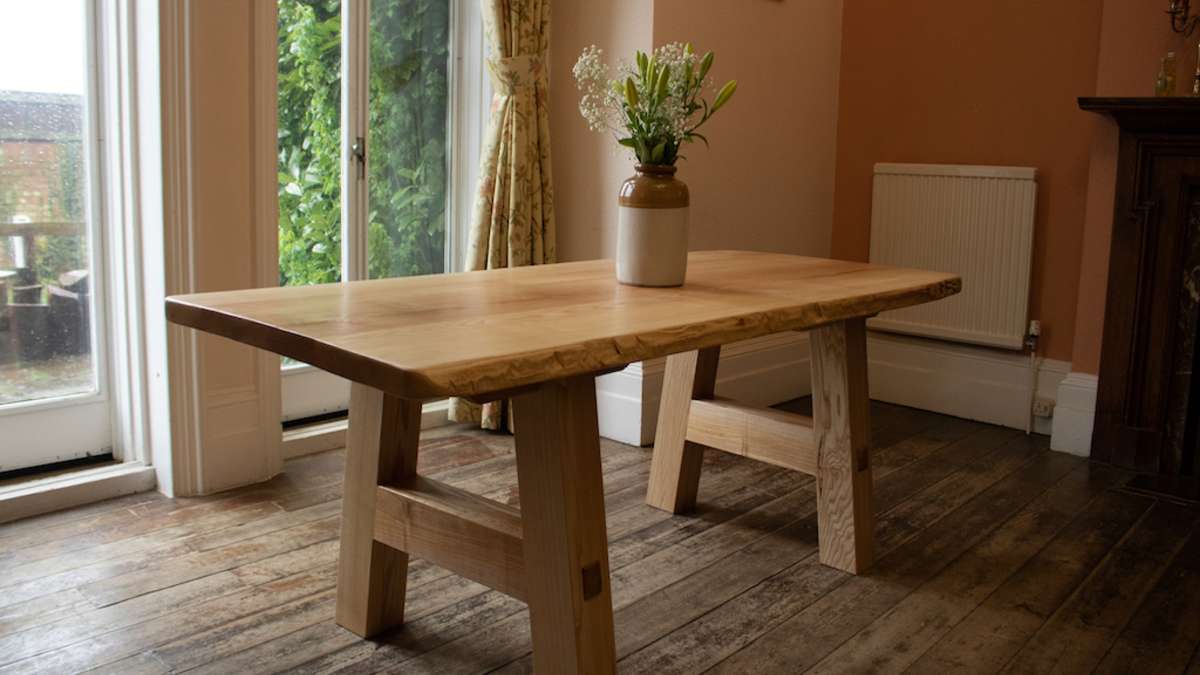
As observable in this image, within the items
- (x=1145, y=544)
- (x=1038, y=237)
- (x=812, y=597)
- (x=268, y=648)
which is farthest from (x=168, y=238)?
(x=1038, y=237)

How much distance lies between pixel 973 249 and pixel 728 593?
6.86 feet

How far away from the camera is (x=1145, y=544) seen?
9.07 ft

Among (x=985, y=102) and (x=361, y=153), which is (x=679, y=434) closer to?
(x=361, y=153)

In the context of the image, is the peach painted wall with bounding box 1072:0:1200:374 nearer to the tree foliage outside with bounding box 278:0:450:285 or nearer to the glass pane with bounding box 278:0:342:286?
the tree foliage outside with bounding box 278:0:450:285

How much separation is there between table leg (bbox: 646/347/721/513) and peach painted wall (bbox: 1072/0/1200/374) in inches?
59.2

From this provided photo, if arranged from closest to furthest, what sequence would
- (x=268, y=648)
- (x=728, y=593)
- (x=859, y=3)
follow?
(x=268, y=648) < (x=728, y=593) < (x=859, y=3)

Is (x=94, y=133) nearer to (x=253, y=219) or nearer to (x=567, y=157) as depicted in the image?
(x=253, y=219)

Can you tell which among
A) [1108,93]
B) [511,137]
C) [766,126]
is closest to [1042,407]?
[1108,93]

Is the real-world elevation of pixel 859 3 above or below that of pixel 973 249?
above

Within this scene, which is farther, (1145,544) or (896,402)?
(896,402)

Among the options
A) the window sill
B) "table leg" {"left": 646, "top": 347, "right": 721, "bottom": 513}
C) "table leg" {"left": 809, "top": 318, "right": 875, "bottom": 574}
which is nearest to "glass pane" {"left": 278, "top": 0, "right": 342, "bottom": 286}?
the window sill

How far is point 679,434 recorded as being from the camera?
2.85 meters

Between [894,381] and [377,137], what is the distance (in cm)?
219

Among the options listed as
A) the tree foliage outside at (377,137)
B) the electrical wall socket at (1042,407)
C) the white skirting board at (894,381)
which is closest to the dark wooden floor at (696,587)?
the white skirting board at (894,381)
